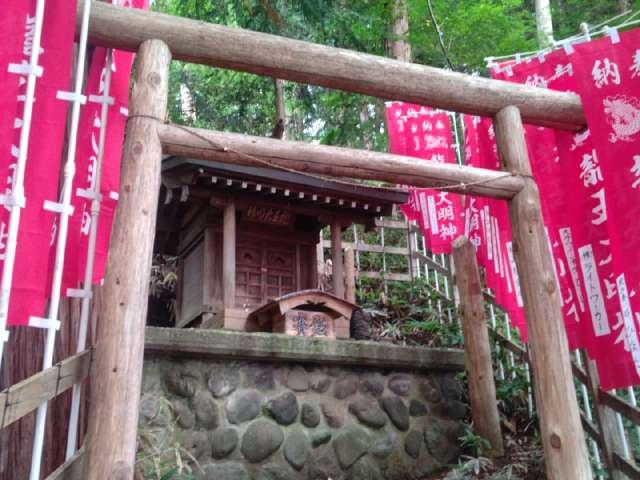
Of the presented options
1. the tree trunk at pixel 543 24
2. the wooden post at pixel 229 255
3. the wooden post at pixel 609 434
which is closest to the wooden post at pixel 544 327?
the wooden post at pixel 609 434

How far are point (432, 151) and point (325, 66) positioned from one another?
3.19m

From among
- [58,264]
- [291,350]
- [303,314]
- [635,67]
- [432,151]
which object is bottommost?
[291,350]

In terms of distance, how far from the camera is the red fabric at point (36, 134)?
128 inches

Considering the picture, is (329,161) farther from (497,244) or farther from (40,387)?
(40,387)

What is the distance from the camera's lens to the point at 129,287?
356cm

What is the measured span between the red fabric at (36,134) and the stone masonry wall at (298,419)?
254 centimetres

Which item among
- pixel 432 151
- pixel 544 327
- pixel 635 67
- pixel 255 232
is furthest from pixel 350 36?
pixel 544 327

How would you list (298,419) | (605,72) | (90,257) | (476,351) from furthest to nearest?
(476,351)
(298,419)
(605,72)
(90,257)

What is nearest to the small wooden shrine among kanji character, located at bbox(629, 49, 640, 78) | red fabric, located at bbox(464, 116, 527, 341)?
red fabric, located at bbox(464, 116, 527, 341)

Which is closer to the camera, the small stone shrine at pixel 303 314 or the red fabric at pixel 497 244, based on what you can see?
the red fabric at pixel 497 244

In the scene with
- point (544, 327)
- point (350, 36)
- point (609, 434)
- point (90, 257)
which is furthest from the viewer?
point (350, 36)

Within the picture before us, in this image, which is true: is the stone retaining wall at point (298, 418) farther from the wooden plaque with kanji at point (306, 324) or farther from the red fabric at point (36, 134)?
the red fabric at point (36, 134)

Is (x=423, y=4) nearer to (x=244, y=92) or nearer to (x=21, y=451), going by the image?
(x=244, y=92)

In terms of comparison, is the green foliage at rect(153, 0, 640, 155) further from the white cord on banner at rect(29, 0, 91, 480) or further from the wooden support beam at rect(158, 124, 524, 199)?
the white cord on banner at rect(29, 0, 91, 480)
